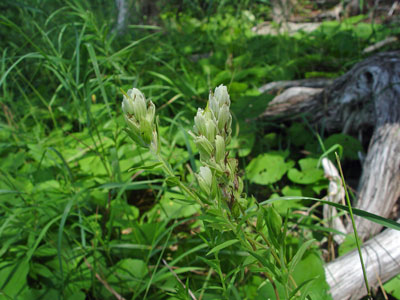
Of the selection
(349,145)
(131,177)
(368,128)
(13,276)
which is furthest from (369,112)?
(13,276)

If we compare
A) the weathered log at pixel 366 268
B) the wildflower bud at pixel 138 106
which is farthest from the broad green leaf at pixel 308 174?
the wildflower bud at pixel 138 106

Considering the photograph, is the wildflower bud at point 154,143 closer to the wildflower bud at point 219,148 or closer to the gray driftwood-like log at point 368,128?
the wildflower bud at point 219,148

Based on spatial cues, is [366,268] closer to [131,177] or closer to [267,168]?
[267,168]

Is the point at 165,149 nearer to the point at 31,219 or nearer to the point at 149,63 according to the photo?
the point at 31,219

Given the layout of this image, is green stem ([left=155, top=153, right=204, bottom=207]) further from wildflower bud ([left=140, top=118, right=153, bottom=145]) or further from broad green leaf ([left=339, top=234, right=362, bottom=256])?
broad green leaf ([left=339, top=234, right=362, bottom=256])

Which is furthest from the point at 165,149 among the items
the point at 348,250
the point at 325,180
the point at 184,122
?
the point at 348,250

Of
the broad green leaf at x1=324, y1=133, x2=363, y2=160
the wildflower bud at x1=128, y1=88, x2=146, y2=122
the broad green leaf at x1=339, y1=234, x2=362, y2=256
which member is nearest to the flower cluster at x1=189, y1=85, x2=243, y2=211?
the wildflower bud at x1=128, y1=88, x2=146, y2=122
